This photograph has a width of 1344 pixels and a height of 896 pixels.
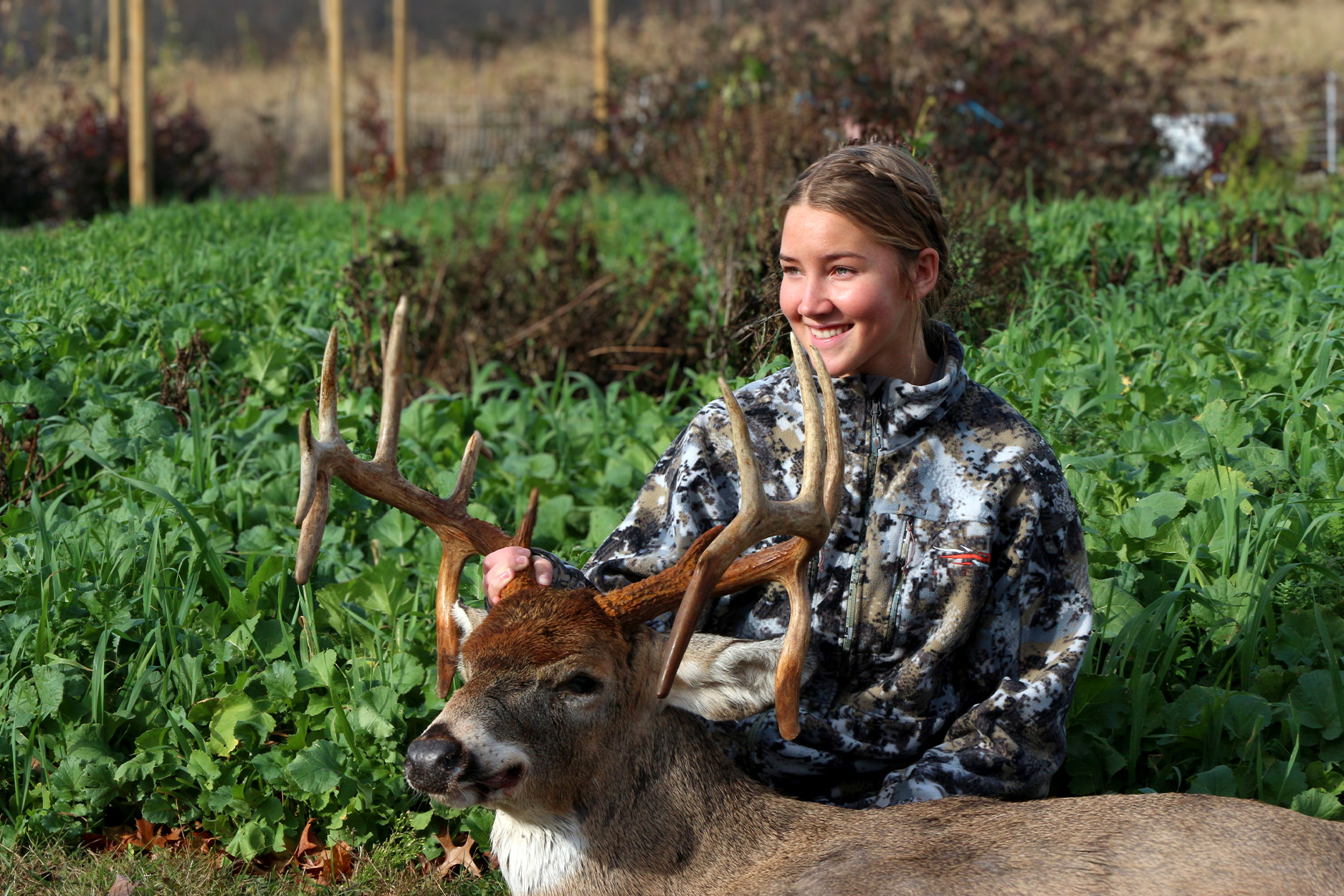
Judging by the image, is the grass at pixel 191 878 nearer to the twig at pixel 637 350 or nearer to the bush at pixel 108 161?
the twig at pixel 637 350

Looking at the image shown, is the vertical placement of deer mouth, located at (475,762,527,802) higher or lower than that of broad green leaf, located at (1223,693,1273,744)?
higher

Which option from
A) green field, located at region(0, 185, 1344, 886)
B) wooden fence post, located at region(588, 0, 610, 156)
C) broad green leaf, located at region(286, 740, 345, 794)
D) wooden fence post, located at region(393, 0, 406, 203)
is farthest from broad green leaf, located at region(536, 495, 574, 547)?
wooden fence post, located at region(588, 0, 610, 156)

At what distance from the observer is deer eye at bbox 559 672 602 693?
2.36m

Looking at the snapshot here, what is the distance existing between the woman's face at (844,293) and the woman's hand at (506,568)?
708 millimetres

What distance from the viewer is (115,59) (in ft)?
48.4

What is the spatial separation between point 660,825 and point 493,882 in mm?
876

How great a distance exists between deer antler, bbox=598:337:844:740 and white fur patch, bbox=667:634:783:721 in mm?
97

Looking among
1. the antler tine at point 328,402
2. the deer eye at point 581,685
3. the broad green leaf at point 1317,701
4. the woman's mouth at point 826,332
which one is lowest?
the broad green leaf at point 1317,701

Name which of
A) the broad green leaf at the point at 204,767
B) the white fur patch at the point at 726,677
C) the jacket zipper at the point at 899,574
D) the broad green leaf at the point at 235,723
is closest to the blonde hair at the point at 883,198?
the jacket zipper at the point at 899,574

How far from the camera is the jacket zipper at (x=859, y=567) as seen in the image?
2.70 meters

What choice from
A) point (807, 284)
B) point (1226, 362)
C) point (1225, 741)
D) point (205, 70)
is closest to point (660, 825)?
point (807, 284)

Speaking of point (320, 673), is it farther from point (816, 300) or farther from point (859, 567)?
point (816, 300)

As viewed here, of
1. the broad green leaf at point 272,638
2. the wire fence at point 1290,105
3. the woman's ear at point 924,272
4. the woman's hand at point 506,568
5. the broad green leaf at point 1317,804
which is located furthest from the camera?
the wire fence at point 1290,105

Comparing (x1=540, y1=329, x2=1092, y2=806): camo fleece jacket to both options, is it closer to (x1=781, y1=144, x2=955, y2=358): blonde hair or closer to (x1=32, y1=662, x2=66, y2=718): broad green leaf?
(x1=781, y1=144, x2=955, y2=358): blonde hair
